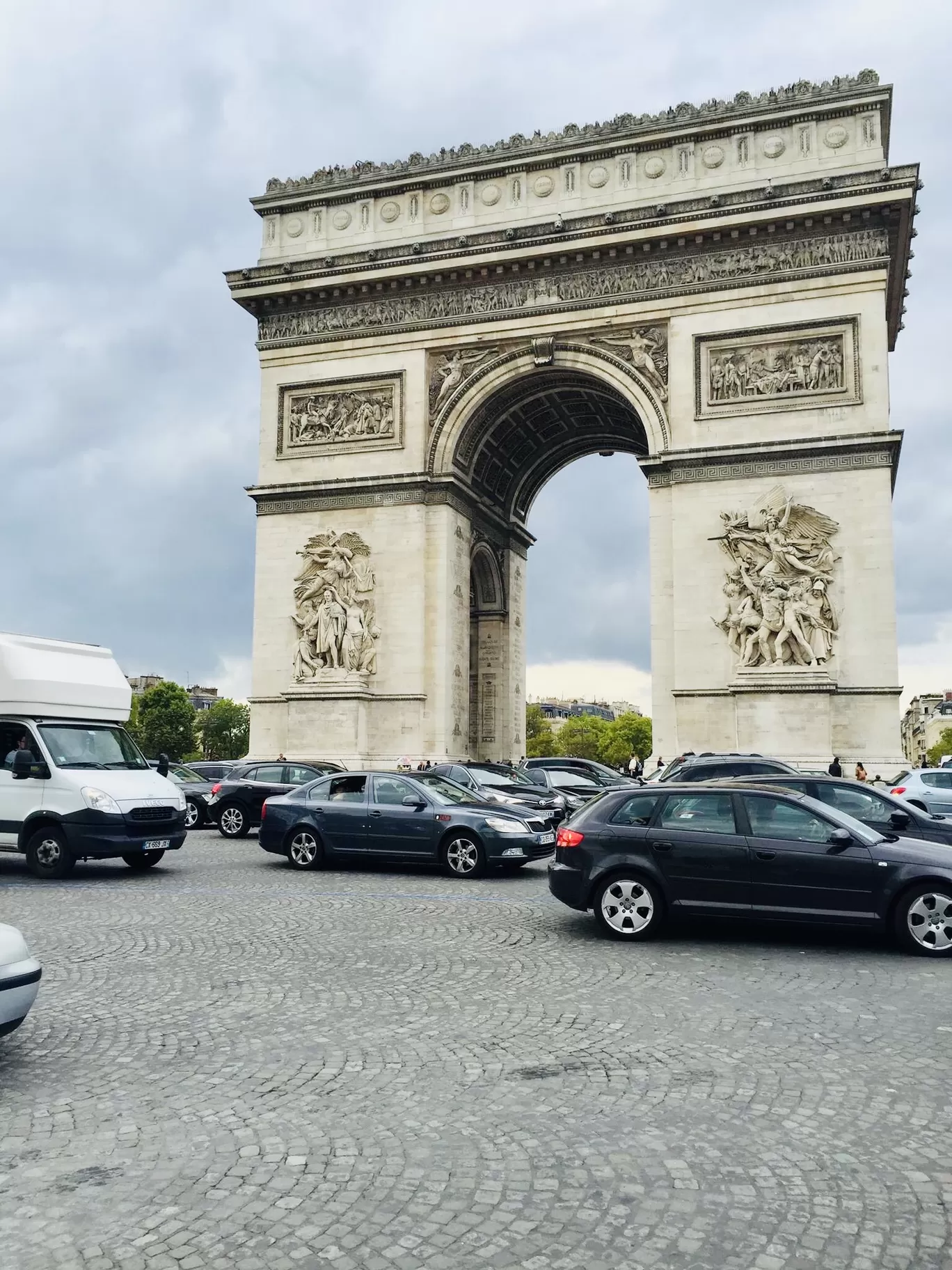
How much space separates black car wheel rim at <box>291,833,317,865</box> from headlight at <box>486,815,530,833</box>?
8.02 ft

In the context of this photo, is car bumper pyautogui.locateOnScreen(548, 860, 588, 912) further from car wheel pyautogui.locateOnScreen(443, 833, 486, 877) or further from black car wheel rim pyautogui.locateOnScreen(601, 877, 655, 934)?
car wheel pyautogui.locateOnScreen(443, 833, 486, 877)

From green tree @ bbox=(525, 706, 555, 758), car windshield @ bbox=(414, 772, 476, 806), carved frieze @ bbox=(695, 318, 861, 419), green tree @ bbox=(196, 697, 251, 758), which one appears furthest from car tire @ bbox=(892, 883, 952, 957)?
green tree @ bbox=(196, 697, 251, 758)

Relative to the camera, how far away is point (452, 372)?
1145 inches

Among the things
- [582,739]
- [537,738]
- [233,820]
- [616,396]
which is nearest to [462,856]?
[233,820]

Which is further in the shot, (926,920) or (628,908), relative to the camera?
(628,908)

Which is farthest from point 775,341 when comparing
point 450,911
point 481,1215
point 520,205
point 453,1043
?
point 481,1215

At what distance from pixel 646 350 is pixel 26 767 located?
1973cm

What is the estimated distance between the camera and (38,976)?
5297mm

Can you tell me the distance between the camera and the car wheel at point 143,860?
1395 centimetres

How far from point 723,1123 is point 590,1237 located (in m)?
1.24

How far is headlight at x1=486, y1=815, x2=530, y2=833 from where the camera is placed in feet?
43.0

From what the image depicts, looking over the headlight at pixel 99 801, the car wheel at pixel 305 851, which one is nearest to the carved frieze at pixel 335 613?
the car wheel at pixel 305 851

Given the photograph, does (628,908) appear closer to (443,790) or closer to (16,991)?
(16,991)

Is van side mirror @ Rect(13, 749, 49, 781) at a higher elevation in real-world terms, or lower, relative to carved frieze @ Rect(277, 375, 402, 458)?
lower
